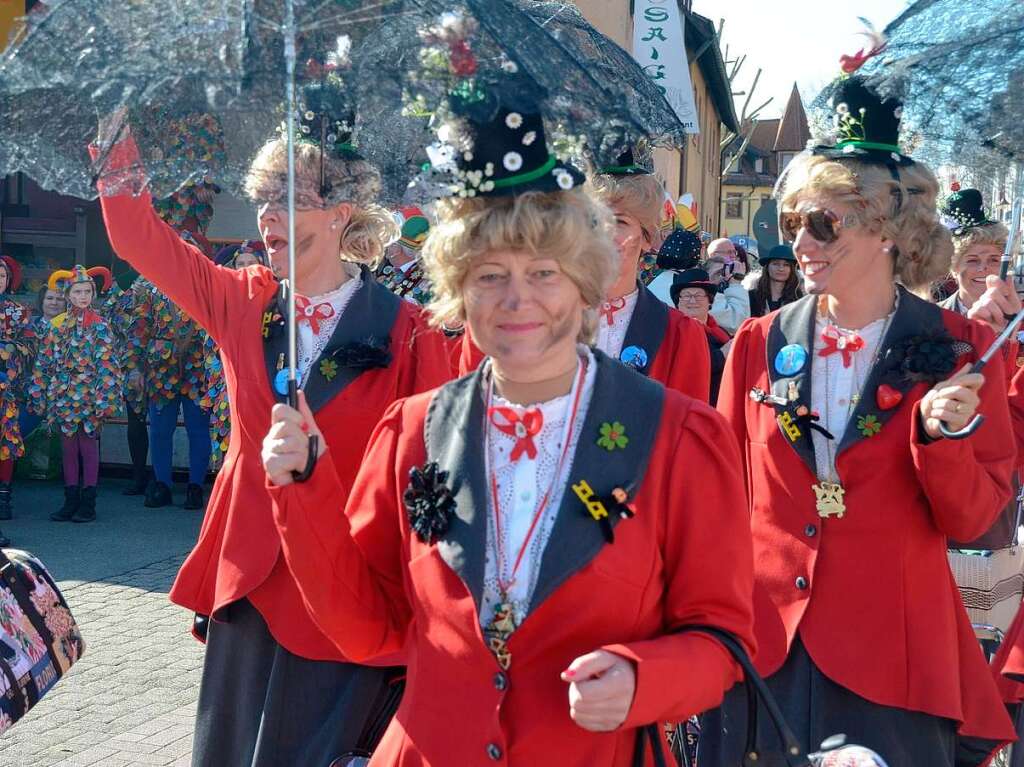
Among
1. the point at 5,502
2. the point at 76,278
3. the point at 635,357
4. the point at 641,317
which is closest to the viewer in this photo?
the point at 635,357

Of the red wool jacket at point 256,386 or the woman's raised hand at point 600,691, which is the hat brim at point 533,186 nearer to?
the woman's raised hand at point 600,691

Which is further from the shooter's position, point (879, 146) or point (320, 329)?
point (320, 329)

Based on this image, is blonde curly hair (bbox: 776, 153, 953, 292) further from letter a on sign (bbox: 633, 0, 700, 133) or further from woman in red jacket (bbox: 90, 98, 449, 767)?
letter a on sign (bbox: 633, 0, 700, 133)

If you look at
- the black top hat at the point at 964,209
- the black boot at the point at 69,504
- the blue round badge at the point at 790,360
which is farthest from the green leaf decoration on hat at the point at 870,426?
the black boot at the point at 69,504

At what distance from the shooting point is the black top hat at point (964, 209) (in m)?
5.34

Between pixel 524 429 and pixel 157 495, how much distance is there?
9143 mm

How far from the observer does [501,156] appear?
2.56m

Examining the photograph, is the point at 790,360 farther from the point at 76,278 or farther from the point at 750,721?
the point at 76,278

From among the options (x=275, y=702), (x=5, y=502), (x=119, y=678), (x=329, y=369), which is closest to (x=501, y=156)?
(x=329, y=369)

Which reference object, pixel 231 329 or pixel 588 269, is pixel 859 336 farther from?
pixel 231 329

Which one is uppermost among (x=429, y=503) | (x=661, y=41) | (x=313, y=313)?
(x=661, y=41)

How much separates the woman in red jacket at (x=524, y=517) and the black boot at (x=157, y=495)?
888cm

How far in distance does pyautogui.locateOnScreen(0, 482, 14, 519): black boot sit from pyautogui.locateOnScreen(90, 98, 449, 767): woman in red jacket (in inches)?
274

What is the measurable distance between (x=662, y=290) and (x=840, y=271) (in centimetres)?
405
